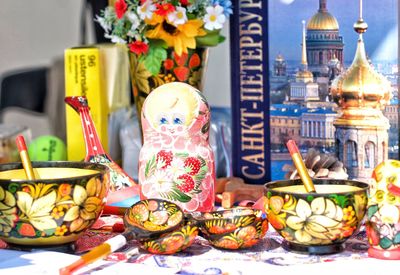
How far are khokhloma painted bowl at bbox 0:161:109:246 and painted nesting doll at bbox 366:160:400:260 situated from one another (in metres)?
0.27

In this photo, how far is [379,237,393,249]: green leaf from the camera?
803 mm

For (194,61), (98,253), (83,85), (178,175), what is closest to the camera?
(98,253)

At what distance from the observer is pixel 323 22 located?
1.09 meters

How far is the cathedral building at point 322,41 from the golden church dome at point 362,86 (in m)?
0.03

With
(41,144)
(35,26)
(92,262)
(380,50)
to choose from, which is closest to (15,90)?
(35,26)

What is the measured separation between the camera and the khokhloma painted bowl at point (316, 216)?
2.62ft

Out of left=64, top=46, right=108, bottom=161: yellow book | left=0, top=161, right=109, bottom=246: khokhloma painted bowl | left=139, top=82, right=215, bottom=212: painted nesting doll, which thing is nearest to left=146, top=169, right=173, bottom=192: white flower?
left=139, top=82, right=215, bottom=212: painted nesting doll

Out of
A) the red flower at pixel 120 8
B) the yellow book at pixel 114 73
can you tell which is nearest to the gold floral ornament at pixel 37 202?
the red flower at pixel 120 8

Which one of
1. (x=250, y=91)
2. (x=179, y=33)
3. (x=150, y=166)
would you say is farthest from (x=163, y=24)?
(x=150, y=166)

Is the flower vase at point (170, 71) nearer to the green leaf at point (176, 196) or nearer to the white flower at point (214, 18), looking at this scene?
the white flower at point (214, 18)

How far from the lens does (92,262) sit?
2.52 feet

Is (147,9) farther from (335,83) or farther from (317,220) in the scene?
(317,220)

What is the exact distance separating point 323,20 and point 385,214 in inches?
14.5

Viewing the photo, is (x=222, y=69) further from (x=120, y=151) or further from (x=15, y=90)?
(x=120, y=151)
